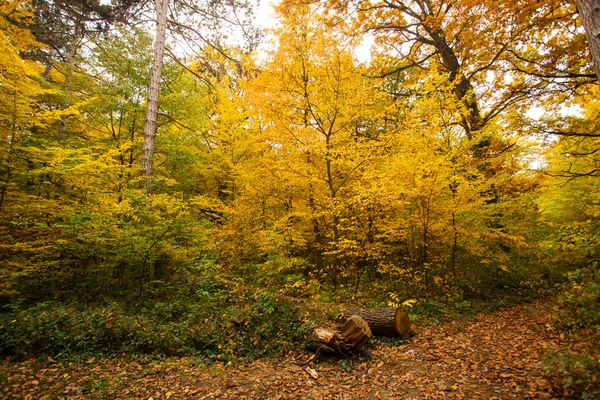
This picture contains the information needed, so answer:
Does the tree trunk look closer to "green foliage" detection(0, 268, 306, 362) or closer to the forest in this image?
the forest

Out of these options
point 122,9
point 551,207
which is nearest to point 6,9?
point 122,9

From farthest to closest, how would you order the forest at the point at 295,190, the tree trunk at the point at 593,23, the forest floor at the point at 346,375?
the forest at the point at 295,190 < the forest floor at the point at 346,375 < the tree trunk at the point at 593,23

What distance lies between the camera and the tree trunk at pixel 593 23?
287 cm

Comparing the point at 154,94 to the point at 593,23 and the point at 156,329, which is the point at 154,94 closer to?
the point at 156,329

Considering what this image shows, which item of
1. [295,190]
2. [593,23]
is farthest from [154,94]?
[593,23]

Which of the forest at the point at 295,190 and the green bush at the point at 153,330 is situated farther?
the forest at the point at 295,190

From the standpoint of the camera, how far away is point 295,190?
27.2ft

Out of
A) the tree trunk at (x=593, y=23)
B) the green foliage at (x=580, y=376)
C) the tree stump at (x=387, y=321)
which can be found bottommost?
the tree stump at (x=387, y=321)

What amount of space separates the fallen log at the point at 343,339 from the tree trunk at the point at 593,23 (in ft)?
15.4

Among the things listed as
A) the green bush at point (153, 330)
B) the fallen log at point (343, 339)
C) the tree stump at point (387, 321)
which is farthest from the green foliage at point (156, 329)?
the tree stump at point (387, 321)

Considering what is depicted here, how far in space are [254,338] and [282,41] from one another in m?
7.01

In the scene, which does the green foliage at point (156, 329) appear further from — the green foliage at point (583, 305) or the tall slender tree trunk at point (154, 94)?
the green foliage at point (583, 305)

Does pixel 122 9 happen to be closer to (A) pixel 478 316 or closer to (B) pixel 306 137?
(B) pixel 306 137

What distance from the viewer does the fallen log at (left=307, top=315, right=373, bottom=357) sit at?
4.62 metres
